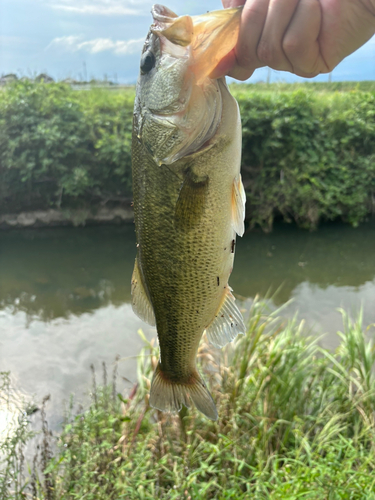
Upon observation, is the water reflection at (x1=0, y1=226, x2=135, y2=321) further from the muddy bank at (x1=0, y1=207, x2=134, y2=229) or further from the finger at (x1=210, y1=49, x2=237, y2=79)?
the finger at (x1=210, y1=49, x2=237, y2=79)

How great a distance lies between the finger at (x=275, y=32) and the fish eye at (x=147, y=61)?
0.31 meters

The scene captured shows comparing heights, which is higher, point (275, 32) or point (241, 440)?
point (275, 32)

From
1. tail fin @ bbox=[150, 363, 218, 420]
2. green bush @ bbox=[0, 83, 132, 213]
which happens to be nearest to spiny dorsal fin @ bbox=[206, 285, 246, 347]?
tail fin @ bbox=[150, 363, 218, 420]

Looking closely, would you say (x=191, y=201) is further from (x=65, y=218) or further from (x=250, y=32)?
(x=65, y=218)

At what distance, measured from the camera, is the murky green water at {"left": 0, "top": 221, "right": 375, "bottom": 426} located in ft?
15.9

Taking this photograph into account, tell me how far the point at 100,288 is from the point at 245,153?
15.0 feet

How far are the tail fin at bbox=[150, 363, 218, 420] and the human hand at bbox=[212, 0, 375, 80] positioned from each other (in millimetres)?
1061

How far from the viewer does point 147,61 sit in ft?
3.95

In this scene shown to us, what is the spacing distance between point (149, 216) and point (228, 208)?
25 centimetres

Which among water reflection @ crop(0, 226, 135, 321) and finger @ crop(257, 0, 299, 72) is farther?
water reflection @ crop(0, 226, 135, 321)

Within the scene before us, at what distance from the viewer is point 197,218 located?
1.26 metres

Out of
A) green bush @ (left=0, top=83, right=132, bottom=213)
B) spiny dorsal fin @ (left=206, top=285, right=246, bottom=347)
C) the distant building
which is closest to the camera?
spiny dorsal fin @ (left=206, top=285, right=246, bottom=347)

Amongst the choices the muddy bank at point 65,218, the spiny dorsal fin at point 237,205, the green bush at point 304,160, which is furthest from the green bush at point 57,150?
the spiny dorsal fin at point 237,205

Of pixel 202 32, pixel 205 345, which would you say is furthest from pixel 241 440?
pixel 202 32
